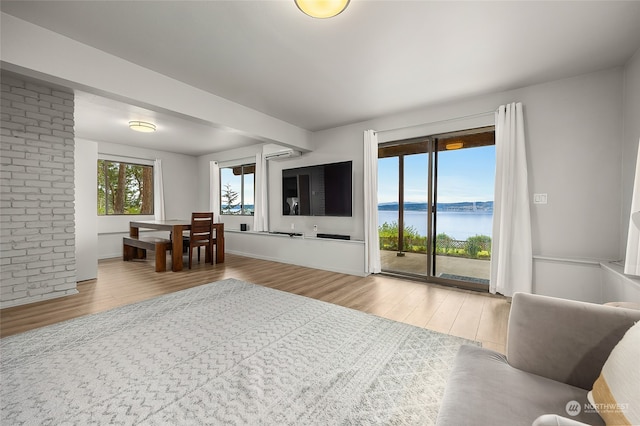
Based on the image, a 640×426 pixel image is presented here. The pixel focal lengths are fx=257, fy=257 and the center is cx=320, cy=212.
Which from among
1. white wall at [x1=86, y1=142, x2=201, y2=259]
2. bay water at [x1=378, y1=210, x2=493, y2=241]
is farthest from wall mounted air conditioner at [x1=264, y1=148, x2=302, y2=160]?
white wall at [x1=86, y1=142, x2=201, y2=259]

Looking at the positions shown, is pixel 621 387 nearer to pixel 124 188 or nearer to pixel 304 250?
pixel 304 250

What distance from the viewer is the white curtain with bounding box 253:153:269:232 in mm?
5863

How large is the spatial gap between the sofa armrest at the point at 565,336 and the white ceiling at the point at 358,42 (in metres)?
2.11

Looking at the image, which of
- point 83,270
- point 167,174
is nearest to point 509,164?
point 83,270

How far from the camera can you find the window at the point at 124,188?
6.05 m

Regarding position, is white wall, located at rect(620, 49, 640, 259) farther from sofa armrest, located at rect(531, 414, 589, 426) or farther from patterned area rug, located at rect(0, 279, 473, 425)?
sofa armrest, located at rect(531, 414, 589, 426)

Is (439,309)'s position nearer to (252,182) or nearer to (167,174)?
(252,182)

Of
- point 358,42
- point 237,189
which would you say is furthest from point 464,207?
point 237,189

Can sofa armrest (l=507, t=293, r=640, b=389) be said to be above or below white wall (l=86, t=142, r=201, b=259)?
below

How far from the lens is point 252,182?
6.59 meters

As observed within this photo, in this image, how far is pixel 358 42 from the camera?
2348 millimetres

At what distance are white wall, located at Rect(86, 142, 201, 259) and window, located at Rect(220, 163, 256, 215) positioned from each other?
112 cm

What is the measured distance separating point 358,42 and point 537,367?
8.58 ft

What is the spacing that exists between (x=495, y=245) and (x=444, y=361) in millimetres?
2074
